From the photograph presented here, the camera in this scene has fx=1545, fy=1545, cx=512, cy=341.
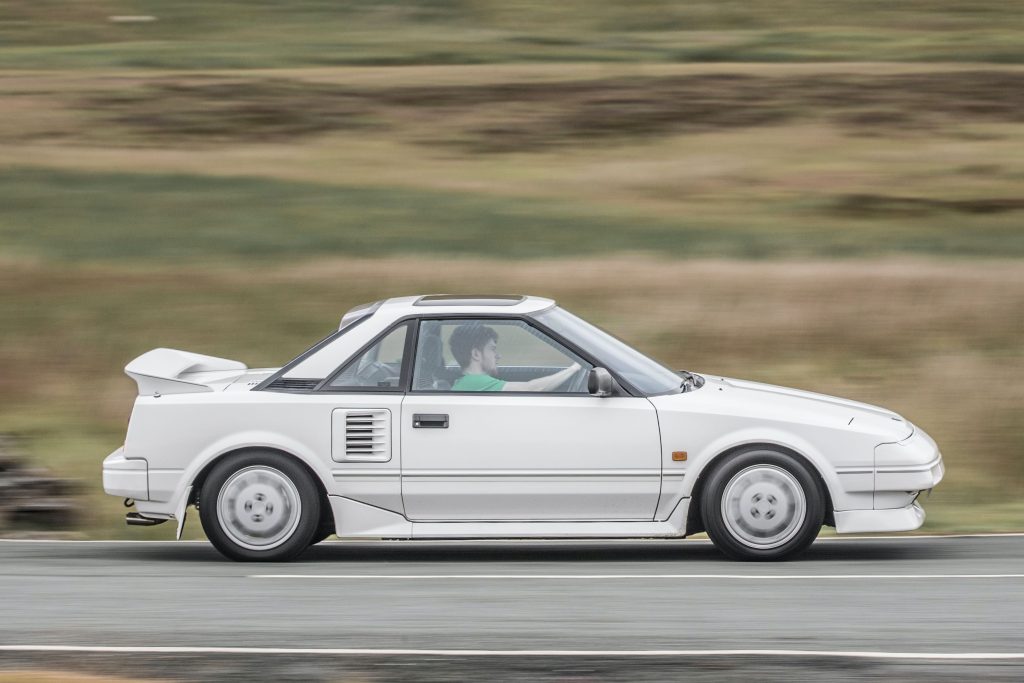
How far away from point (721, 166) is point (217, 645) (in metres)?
21.9

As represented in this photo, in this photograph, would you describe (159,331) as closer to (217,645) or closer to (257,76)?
(217,645)

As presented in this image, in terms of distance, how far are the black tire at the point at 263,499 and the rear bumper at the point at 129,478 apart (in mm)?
369

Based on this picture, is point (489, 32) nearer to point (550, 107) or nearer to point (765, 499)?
point (550, 107)

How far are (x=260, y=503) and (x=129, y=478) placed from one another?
77 cm

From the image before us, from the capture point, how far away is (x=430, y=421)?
8234 mm

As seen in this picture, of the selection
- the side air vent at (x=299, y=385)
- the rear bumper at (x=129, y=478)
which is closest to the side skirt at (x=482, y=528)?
the side air vent at (x=299, y=385)

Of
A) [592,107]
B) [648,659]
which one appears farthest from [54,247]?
[648,659]

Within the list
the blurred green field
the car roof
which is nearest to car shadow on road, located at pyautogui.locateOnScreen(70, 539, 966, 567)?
the car roof

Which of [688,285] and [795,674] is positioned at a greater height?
[688,285]

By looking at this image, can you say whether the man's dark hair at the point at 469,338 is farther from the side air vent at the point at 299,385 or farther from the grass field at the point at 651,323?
the grass field at the point at 651,323

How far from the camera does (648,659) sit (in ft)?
20.1

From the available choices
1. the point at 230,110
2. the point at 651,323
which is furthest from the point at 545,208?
the point at 230,110

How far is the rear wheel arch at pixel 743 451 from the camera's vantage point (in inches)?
320

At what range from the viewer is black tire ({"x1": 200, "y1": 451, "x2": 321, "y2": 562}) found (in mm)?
8258
